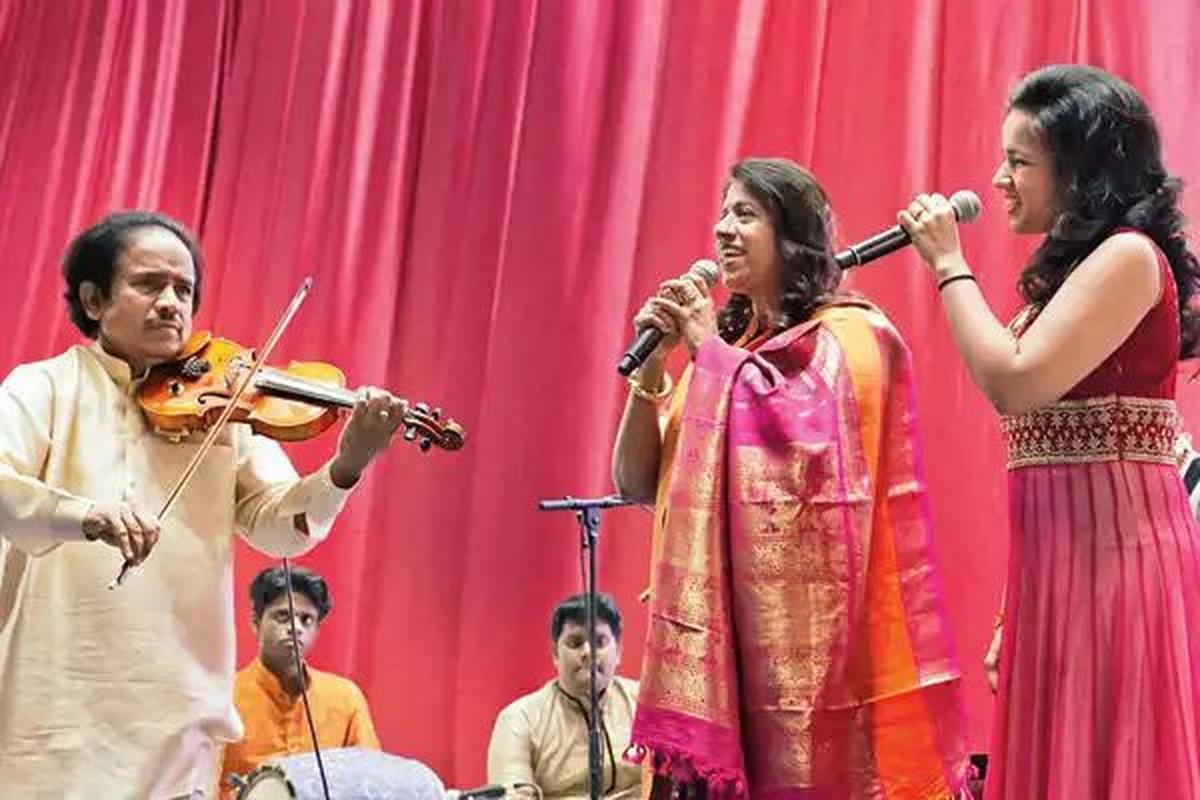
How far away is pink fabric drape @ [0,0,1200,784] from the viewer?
11.0 feet

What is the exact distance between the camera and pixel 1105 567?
62.9 inches

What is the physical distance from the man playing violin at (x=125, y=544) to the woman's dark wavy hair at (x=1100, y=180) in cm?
89

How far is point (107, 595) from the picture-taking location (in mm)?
1937

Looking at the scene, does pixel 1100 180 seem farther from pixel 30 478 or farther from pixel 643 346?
pixel 30 478

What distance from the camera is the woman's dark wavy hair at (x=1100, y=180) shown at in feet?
5.44

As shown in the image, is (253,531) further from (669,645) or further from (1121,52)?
(1121,52)

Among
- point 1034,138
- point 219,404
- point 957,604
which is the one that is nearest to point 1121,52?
point 957,604

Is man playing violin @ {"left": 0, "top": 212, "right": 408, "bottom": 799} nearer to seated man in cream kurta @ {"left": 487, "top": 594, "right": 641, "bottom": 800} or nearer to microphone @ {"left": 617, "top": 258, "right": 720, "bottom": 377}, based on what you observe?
microphone @ {"left": 617, "top": 258, "right": 720, "bottom": 377}

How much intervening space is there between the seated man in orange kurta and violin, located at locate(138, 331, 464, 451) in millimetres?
1504

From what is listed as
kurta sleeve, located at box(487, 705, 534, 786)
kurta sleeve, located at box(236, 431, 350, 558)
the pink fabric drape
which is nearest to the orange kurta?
the pink fabric drape

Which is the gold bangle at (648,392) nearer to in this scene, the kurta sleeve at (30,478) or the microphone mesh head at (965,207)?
the microphone mesh head at (965,207)

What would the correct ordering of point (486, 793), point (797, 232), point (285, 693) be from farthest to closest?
point (285, 693) → point (486, 793) → point (797, 232)

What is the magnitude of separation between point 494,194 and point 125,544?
228 cm

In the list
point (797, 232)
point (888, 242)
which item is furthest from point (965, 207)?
point (797, 232)
